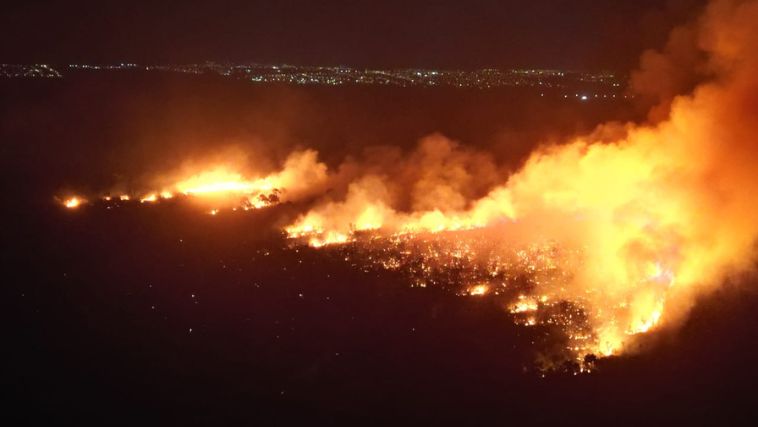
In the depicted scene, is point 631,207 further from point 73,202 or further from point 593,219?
point 73,202

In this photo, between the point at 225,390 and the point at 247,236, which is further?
the point at 247,236

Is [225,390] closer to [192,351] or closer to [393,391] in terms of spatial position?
[192,351]

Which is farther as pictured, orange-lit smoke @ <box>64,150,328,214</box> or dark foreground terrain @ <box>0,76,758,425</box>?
orange-lit smoke @ <box>64,150,328,214</box>

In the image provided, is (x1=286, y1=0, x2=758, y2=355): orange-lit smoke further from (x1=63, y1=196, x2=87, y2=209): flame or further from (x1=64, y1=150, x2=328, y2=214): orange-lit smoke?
(x1=63, y1=196, x2=87, y2=209): flame

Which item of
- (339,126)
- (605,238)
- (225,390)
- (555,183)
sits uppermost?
(339,126)

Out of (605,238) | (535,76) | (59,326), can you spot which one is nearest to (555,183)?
(605,238)

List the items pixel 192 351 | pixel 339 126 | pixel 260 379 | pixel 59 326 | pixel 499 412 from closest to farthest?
pixel 499 412, pixel 260 379, pixel 192 351, pixel 59 326, pixel 339 126

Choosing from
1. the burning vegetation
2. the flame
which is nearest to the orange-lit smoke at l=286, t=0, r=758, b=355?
the burning vegetation

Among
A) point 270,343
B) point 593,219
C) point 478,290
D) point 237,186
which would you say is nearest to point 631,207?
point 593,219
